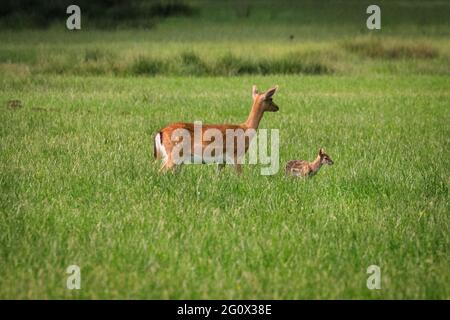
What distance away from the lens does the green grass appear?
6.05 m

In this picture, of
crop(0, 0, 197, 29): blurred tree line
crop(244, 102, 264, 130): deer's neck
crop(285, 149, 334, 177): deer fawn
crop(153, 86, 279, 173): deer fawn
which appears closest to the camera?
crop(153, 86, 279, 173): deer fawn

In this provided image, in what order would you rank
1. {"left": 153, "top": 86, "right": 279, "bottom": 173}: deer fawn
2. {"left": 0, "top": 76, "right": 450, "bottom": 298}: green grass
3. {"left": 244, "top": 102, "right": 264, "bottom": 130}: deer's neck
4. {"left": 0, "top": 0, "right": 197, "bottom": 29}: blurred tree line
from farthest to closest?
1. {"left": 0, "top": 0, "right": 197, "bottom": 29}: blurred tree line
2. {"left": 244, "top": 102, "right": 264, "bottom": 130}: deer's neck
3. {"left": 153, "top": 86, "right": 279, "bottom": 173}: deer fawn
4. {"left": 0, "top": 76, "right": 450, "bottom": 298}: green grass

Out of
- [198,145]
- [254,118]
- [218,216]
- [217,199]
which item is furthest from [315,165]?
[218,216]

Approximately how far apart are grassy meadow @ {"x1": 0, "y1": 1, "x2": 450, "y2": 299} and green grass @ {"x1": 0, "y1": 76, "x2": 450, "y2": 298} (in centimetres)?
2

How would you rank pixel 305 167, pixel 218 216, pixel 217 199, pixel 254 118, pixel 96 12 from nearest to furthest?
1. pixel 218 216
2. pixel 217 199
3. pixel 305 167
4. pixel 254 118
5. pixel 96 12

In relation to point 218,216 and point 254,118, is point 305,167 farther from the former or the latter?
point 218,216

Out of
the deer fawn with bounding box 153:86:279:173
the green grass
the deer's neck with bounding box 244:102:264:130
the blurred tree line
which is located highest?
the blurred tree line

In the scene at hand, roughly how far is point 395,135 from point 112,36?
3043 cm

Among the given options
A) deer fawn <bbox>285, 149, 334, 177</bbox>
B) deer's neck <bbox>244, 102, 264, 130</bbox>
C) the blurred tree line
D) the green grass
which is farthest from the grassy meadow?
the blurred tree line

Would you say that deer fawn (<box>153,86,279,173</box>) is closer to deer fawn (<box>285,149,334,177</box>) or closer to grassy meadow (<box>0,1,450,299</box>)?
grassy meadow (<box>0,1,450,299</box>)

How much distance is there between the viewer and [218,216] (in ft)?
26.1

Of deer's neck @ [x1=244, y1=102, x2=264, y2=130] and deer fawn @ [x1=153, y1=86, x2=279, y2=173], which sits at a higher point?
deer's neck @ [x1=244, y1=102, x2=264, y2=130]

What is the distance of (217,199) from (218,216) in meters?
0.69

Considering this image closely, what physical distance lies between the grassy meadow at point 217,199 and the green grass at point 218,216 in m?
0.02
